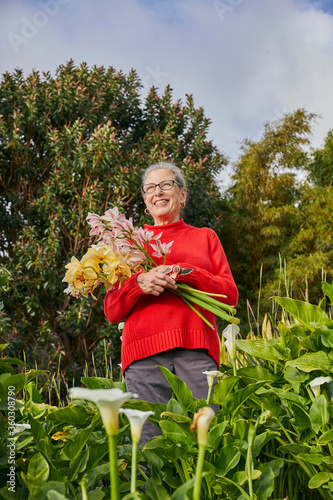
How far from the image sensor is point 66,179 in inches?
227

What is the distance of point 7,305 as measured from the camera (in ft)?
18.3

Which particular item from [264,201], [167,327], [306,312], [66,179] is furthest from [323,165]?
[306,312]

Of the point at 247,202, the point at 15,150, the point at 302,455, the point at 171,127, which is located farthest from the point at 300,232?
the point at 302,455

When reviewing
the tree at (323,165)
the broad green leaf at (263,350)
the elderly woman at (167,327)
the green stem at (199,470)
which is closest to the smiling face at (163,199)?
the elderly woman at (167,327)

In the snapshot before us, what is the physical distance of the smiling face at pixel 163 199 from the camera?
1.87 m

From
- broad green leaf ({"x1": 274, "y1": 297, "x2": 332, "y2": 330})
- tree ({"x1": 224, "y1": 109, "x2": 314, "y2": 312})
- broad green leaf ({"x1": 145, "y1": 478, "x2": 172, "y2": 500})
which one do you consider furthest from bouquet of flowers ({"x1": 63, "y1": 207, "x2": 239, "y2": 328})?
tree ({"x1": 224, "y1": 109, "x2": 314, "y2": 312})

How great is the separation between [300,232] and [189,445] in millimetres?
8639

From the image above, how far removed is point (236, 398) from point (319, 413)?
0.18 m

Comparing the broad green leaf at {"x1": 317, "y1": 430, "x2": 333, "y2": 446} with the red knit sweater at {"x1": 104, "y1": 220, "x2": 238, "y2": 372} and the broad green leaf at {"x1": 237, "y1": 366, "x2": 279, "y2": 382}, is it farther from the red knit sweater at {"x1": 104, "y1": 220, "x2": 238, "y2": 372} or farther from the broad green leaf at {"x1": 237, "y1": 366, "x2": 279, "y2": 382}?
the red knit sweater at {"x1": 104, "y1": 220, "x2": 238, "y2": 372}

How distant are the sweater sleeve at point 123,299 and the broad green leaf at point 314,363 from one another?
0.69 m

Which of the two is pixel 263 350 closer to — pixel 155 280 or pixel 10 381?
pixel 155 280

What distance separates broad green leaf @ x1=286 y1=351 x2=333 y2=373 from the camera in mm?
1037

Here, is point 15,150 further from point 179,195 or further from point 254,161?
point 254,161

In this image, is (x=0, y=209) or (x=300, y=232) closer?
(x=0, y=209)
